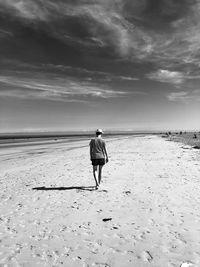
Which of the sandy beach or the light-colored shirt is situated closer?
the sandy beach

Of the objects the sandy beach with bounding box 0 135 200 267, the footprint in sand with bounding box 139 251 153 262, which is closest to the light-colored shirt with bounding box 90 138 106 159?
the sandy beach with bounding box 0 135 200 267

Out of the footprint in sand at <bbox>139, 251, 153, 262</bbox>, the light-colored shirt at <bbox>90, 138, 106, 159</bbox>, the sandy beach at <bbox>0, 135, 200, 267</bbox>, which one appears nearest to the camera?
the footprint in sand at <bbox>139, 251, 153, 262</bbox>

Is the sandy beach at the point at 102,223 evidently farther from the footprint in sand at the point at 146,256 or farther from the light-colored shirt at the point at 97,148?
the light-colored shirt at the point at 97,148

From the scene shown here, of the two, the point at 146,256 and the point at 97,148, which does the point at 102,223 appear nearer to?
the point at 146,256

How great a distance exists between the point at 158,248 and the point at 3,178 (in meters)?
12.0

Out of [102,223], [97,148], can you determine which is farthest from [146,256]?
[97,148]

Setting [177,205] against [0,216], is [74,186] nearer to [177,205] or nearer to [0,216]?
[0,216]

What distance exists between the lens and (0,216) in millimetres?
7781

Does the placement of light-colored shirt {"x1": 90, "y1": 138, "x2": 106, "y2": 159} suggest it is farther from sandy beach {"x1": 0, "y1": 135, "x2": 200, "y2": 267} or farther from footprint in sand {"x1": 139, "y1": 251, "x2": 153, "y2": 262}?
footprint in sand {"x1": 139, "y1": 251, "x2": 153, "y2": 262}

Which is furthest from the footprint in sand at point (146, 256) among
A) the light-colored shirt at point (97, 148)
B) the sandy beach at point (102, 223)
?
the light-colored shirt at point (97, 148)

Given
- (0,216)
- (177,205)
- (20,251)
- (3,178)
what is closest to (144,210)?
(177,205)

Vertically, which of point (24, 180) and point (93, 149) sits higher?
point (93, 149)

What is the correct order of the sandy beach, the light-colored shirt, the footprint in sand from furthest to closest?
the light-colored shirt → the sandy beach → the footprint in sand

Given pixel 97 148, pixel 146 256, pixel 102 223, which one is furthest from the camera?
pixel 97 148
